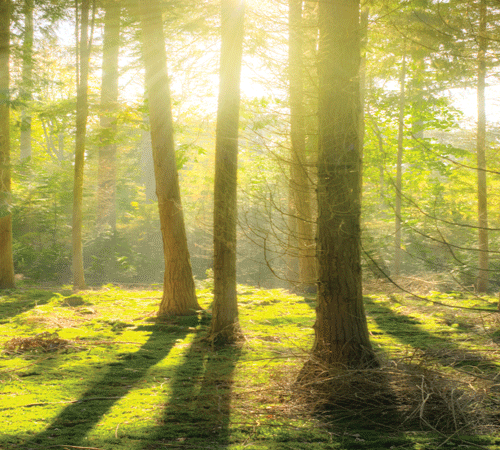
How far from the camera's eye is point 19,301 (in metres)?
10.2

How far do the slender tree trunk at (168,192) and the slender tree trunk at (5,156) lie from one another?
19.2 ft

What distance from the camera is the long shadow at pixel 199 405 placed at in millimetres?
3164

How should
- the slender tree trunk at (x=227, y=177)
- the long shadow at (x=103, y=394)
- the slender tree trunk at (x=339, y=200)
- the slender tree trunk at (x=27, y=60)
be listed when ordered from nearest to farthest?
the long shadow at (x=103, y=394), the slender tree trunk at (x=339, y=200), the slender tree trunk at (x=227, y=177), the slender tree trunk at (x=27, y=60)

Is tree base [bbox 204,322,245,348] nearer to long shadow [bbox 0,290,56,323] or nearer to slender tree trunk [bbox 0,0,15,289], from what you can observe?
long shadow [bbox 0,290,56,323]

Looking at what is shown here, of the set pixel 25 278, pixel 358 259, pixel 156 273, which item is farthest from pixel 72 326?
pixel 156 273

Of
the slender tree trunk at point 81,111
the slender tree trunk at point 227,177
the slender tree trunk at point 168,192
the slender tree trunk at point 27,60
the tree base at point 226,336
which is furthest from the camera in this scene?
the slender tree trunk at point 27,60

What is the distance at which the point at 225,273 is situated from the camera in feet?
20.8

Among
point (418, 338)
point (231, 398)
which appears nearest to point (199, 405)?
point (231, 398)

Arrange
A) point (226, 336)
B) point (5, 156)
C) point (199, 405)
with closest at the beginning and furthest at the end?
1. point (199, 405)
2. point (226, 336)
3. point (5, 156)

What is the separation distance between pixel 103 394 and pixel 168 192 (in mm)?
4442

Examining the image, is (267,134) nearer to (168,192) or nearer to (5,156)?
(168,192)

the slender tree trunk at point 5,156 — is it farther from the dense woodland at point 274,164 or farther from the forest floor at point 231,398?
the forest floor at point 231,398

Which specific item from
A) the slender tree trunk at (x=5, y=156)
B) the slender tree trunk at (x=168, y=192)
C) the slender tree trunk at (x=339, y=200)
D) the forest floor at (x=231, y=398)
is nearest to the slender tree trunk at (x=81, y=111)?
the slender tree trunk at (x=5, y=156)

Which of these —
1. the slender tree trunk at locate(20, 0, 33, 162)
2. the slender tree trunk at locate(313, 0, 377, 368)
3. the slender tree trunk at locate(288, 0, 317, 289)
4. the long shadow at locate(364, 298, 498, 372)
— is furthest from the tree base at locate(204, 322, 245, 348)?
the slender tree trunk at locate(20, 0, 33, 162)
